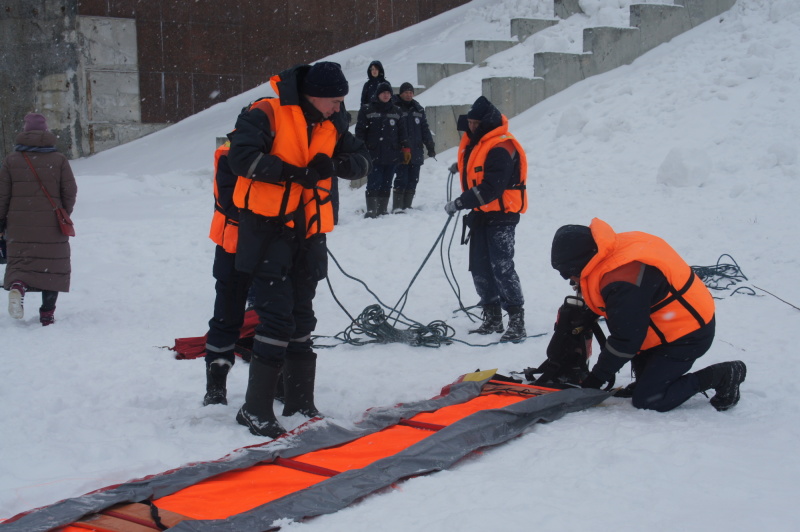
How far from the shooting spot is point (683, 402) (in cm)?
373

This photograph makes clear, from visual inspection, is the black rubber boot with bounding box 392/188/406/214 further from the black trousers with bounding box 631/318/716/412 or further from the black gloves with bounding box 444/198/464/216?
the black trousers with bounding box 631/318/716/412

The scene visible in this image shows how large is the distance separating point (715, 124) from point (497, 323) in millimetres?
5059

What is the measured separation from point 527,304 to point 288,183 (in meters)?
3.23

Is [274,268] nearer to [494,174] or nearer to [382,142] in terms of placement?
[494,174]

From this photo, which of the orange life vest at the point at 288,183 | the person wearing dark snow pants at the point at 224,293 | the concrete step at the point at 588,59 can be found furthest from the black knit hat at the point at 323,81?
the concrete step at the point at 588,59

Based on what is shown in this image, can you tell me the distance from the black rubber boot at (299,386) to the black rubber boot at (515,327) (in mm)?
1861

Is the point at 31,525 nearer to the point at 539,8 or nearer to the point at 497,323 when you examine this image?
the point at 497,323

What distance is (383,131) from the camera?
30.4 feet

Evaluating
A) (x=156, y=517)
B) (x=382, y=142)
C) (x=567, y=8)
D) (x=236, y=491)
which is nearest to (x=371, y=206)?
(x=382, y=142)

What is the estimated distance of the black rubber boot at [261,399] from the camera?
142 inches

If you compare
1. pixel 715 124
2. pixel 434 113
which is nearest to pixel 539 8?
pixel 434 113

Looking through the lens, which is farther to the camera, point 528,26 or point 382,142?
point 528,26

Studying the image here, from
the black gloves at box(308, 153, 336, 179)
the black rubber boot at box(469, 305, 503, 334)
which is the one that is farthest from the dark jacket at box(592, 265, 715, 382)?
the black rubber boot at box(469, 305, 503, 334)

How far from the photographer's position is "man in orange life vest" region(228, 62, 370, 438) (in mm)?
3479
